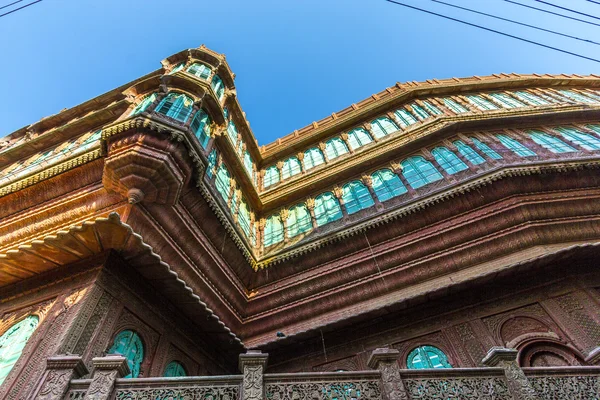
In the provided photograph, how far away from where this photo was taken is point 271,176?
47.3ft

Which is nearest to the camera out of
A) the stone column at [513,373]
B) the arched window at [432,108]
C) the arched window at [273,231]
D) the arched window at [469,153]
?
the stone column at [513,373]

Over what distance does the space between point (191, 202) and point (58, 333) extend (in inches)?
140

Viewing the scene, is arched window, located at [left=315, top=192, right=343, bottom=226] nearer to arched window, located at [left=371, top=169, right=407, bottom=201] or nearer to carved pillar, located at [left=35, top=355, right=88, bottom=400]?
arched window, located at [left=371, top=169, right=407, bottom=201]

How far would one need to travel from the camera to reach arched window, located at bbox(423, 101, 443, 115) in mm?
13066

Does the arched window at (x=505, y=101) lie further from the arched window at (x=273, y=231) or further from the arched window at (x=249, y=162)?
the arched window at (x=249, y=162)

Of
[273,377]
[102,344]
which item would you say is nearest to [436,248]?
[273,377]

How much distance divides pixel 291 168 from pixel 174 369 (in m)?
8.85

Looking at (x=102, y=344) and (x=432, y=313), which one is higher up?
(x=432, y=313)

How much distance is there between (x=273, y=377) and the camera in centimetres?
449

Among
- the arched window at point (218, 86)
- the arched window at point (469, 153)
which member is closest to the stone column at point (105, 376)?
the arched window at point (218, 86)

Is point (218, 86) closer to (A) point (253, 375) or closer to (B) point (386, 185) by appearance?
(B) point (386, 185)

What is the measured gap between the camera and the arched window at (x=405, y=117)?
13241mm

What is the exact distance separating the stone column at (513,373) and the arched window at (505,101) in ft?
37.9

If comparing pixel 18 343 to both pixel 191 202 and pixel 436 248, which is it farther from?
pixel 436 248
